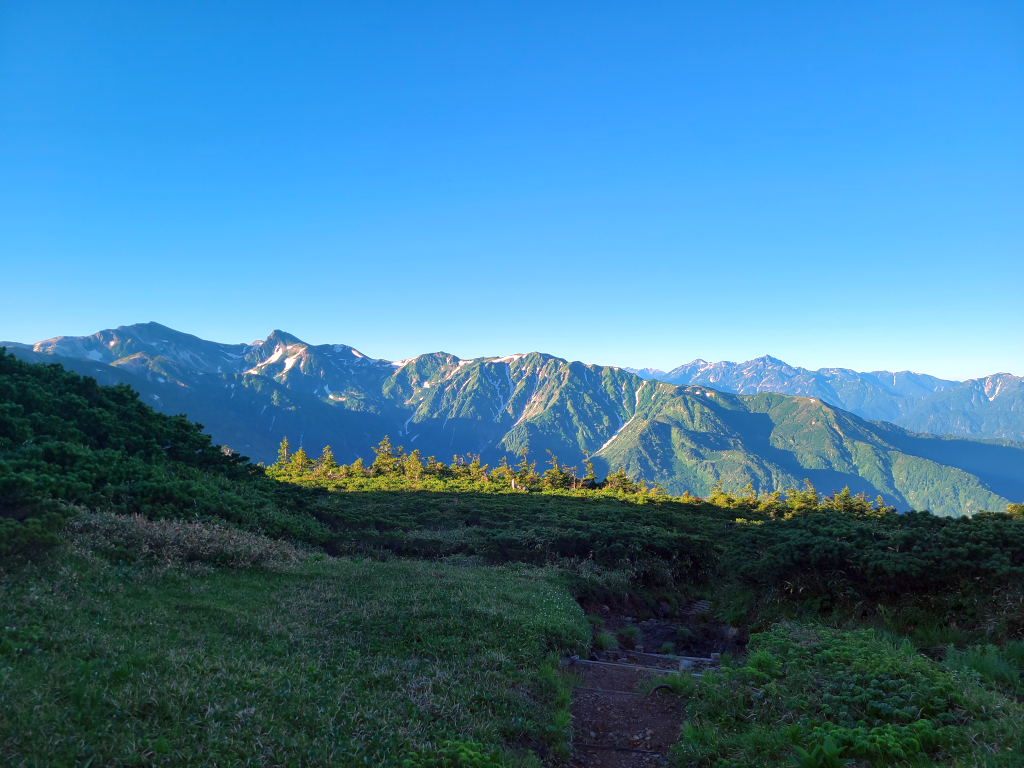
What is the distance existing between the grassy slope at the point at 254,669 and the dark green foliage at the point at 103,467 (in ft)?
10.0

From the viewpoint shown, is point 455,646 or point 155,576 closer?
point 455,646

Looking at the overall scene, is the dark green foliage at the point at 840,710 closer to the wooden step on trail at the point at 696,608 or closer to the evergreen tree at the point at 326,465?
the wooden step on trail at the point at 696,608

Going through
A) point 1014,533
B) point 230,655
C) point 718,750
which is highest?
point 1014,533

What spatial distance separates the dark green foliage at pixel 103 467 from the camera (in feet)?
40.9

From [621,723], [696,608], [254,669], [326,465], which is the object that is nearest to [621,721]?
[621,723]

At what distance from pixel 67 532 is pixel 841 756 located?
16.7m

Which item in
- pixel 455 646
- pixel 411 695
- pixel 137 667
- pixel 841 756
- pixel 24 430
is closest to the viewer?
pixel 841 756

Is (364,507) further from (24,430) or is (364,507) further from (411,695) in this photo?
(411,695)

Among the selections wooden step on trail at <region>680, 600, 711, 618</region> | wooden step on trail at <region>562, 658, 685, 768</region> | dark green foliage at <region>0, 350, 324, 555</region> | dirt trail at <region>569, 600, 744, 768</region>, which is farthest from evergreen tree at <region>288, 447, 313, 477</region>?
wooden step on trail at <region>562, 658, 685, 768</region>

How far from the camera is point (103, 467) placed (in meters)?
17.4

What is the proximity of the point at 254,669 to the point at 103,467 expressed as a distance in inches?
551

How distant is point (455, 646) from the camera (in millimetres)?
10883

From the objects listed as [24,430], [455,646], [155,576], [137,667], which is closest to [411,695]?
[455,646]

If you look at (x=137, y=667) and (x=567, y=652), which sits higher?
(x=137, y=667)
